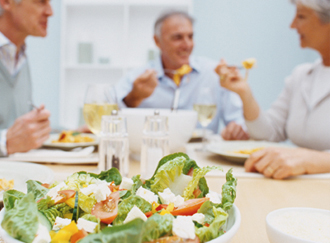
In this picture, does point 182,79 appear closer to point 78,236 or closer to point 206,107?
point 206,107

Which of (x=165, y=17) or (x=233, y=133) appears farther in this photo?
(x=165, y=17)

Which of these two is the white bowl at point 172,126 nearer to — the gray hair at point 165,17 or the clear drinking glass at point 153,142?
the clear drinking glass at point 153,142

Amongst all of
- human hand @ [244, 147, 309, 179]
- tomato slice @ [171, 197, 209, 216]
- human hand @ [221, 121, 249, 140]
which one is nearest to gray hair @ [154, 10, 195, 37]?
human hand @ [221, 121, 249, 140]

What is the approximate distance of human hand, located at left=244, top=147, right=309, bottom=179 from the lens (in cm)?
93

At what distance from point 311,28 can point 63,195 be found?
5.50ft

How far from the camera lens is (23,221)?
1.19ft

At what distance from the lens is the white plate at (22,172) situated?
28.6 inches

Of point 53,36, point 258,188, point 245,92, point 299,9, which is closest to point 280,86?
point 299,9

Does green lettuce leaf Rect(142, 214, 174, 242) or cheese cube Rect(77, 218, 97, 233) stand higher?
green lettuce leaf Rect(142, 214, 174, 242)

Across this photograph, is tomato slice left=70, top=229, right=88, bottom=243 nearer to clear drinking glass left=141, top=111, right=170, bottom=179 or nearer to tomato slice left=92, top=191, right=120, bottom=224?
tomato slice left=92, top=191, right=120, bottom=224

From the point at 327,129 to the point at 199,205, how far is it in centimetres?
132

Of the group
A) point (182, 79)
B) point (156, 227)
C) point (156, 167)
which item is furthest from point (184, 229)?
point (182, 79)

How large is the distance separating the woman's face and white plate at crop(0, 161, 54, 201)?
1552 millimetres

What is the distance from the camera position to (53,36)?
137 inches
